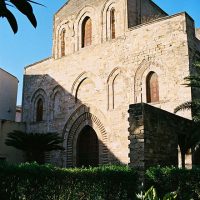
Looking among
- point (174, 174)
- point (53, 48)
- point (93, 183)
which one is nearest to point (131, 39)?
point (53, 48)

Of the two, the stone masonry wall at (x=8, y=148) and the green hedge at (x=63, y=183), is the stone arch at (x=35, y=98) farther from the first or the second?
the green hedge at (x=63, y=183)

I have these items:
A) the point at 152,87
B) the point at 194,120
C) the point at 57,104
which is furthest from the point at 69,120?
the point at 194,120

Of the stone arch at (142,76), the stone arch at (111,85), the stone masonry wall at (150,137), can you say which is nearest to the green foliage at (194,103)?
the stone masonry wall at (150,137)

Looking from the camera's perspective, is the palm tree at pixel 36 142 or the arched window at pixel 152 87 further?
the palm tree at pixel 36 142

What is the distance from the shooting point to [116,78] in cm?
1509

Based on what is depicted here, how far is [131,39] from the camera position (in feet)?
48.9

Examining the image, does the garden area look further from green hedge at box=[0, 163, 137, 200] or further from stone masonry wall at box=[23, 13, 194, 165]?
stone masonry wall at box=[23, 13, 194, 165]

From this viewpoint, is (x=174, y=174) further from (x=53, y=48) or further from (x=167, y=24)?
(x=53, y=48)

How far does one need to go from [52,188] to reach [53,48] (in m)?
13.7

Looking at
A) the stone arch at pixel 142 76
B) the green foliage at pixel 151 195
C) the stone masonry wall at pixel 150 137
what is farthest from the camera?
the stone arch at pixel 142 76

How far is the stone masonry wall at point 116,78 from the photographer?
1314 cm

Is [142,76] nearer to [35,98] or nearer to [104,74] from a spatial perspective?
[104,74]

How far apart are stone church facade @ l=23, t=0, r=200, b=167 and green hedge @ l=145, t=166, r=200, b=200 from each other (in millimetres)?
4105

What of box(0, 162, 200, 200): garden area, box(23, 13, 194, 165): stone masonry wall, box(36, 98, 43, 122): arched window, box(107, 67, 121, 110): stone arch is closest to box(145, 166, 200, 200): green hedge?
box(0, 162, 200, 200): garden area
